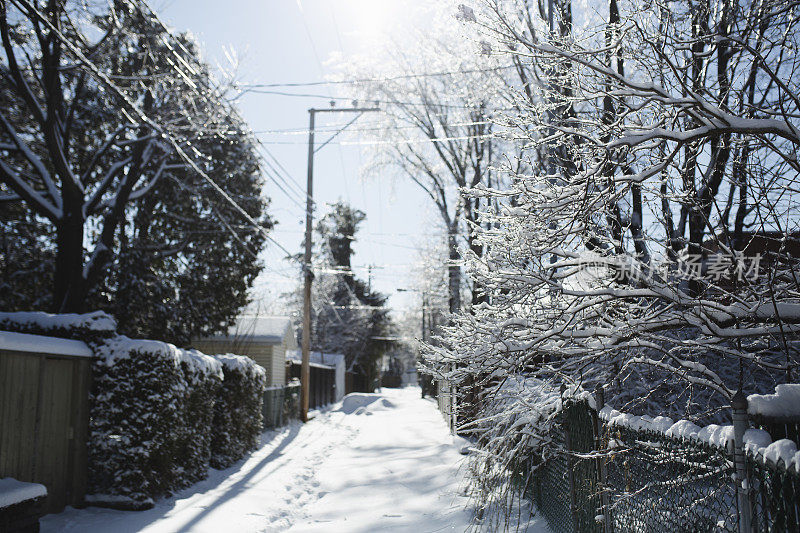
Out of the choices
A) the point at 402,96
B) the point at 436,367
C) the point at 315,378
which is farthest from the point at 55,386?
the point at 315,378

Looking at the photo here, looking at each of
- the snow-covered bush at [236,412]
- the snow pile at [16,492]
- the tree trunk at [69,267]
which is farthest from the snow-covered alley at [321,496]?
the tree trunk at [69,267]

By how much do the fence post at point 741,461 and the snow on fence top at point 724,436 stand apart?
0.03 m

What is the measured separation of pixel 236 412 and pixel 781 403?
11.7 meters

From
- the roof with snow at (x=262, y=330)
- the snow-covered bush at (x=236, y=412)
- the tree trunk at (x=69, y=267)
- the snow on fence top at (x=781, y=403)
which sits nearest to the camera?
the snow on fence top at (x=781, y=403)

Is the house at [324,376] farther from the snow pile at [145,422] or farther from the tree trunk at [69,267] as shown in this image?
the snow pile at [145,422]

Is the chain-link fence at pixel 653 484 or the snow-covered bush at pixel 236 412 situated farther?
the snow-covered bush at pixel 236 412

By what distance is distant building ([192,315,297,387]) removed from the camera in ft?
81.3

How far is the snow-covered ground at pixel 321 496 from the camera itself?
709cm

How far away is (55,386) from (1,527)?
2.44 m

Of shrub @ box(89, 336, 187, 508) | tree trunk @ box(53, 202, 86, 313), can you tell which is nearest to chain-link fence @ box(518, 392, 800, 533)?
shrub @ box(89, 336, 187, 508)

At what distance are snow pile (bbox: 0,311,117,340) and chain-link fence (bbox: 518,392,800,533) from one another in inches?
243

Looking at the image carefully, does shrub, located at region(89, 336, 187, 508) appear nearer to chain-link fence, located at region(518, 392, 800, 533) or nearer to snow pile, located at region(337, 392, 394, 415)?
chain-link fence, located at region(518, 392, 800, 533)

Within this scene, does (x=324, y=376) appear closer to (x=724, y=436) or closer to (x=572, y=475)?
(x=572, y=475)

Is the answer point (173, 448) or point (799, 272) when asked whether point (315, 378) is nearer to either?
point (173, 448)
